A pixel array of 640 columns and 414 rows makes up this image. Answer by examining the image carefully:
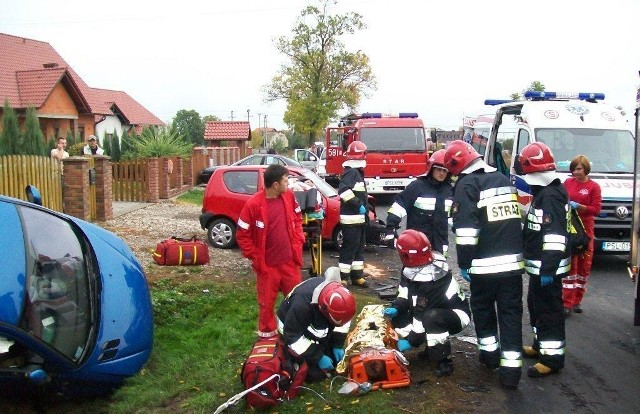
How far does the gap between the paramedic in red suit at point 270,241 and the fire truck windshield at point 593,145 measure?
20.0 ft

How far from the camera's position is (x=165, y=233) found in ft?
44.5

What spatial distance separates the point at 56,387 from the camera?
16.5 feet

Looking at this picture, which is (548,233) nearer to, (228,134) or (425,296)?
(425,296)

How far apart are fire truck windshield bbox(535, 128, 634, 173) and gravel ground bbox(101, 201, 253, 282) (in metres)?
5.48

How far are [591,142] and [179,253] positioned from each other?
7015 millimetres

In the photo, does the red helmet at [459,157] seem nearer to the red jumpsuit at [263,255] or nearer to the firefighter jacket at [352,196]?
the red jumpsuit at [263,255]

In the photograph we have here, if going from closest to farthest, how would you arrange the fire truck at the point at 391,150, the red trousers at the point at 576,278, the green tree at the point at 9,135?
the red trousers at the point at 576,278, the fire truck at the point at 391,150, the green tree at the point at 9,135

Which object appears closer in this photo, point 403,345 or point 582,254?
point 403,345

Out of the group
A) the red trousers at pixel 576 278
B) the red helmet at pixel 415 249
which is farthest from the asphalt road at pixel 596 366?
the red helmet at pixel 415 249

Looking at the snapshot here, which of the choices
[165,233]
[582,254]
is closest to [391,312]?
[582,254]

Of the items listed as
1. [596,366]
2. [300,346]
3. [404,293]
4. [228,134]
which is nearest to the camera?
[300,346]

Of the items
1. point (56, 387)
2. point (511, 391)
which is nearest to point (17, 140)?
point (56, 387)

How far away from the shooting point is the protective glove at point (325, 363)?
5383 mm

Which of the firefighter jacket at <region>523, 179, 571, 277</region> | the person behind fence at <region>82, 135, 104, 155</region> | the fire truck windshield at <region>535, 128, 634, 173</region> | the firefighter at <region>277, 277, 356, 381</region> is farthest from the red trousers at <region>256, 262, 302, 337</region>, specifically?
the person behind fence at <region>82, 135, 104, 155</region>
